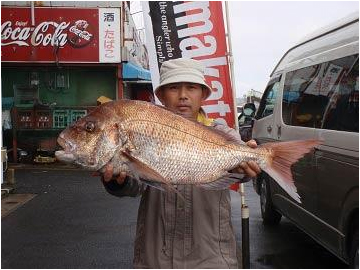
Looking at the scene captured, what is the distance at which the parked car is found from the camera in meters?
3.91

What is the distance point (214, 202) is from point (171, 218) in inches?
9.2

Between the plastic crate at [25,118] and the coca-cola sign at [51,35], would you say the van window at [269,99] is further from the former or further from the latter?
the plastic crate at [25,118]

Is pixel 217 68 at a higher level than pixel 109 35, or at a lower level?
lower

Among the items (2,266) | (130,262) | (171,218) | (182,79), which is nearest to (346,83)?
(182,79)

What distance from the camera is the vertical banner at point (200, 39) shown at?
4949 millimetres

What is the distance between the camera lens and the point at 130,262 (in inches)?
208

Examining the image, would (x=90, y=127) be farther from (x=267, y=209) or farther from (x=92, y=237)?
(x=267, y=209)

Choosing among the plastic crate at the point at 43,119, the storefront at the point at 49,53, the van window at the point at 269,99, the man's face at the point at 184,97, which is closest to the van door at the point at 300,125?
the van window at the point at 269,99

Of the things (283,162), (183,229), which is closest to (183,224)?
(183,229)

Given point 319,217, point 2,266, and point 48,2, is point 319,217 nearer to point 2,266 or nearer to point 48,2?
point 2,266

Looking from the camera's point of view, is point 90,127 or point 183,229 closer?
point 90,127

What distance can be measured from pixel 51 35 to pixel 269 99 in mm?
9250

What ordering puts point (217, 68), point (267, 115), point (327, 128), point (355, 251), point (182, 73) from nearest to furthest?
point (182, 73) < point (355, 251) < point (327, 128) < point (217, 68) < point (267, 115)

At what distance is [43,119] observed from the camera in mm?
14039
